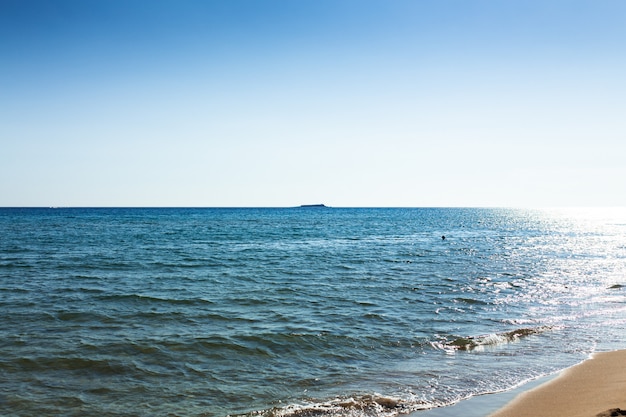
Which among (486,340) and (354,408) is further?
(486,340)

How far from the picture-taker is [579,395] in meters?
9.11

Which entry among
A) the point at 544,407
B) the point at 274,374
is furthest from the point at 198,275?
the point at 544,407

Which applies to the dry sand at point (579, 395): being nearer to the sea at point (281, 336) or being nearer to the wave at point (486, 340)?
the sea at point (281, 336)

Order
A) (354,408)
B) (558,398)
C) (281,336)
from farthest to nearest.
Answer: (281,336)
(558,398)
(354,408)

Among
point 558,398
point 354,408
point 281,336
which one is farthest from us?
point 281,336

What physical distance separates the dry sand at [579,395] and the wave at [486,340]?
268 centimetres

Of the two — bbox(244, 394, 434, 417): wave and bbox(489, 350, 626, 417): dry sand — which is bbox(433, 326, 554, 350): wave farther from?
bbox(244, 394, 434, 417): wave

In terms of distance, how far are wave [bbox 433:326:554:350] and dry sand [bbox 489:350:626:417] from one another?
268 cm

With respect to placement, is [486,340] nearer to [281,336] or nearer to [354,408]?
[281,336]

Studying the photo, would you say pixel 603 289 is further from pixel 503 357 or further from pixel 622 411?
pixel 622 411

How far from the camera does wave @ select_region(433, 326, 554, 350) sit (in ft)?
43.7

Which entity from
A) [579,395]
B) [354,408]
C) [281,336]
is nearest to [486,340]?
[579,395]

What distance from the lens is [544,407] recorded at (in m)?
8.63

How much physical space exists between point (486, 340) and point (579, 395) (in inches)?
187
